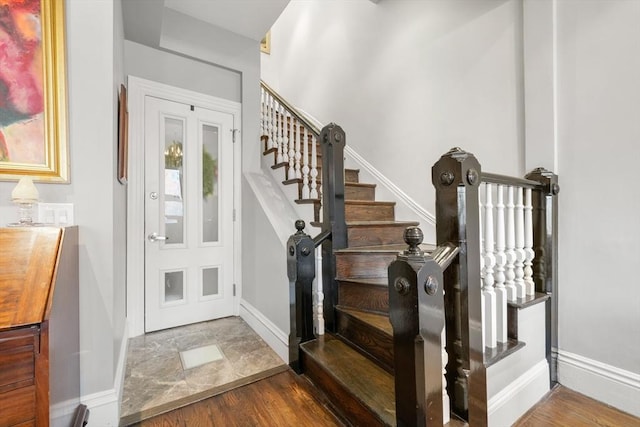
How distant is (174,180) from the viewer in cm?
275

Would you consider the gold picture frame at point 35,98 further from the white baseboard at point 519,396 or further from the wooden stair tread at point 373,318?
the white baseboard at point 519,396

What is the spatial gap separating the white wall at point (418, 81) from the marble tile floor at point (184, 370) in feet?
6.33

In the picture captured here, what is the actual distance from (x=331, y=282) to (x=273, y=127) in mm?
1899

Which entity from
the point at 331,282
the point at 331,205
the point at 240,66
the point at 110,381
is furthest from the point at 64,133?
the point at 240,66

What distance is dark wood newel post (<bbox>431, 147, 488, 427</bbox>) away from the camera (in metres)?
1.21

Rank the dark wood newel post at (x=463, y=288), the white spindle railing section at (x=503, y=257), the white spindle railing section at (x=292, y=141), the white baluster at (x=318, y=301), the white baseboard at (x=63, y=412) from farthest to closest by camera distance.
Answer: the white spindle railing section at (x=292, y=141) → the white baluster at (x=318, y=301) → the white spindle railing section at (x=503, y=257) → the dark wood newel post at (x=463, y=288) → the white baseboard at (x=63, y=412)

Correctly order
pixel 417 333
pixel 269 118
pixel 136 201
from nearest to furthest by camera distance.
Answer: pixel 417 333 → pixel 136 201 → pixel 269 118

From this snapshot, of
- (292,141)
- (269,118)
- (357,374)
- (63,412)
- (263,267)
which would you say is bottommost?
A: (357,374)

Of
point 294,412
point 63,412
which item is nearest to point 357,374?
point 294,412

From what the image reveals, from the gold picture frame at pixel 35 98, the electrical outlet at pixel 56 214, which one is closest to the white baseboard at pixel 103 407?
the electrical outlet at pixel 56 214

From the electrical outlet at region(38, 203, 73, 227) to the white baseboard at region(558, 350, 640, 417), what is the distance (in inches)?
113

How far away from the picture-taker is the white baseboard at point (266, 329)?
216 cm

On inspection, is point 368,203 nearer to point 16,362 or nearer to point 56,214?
point 56,214

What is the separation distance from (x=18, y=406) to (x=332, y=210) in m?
1.65
